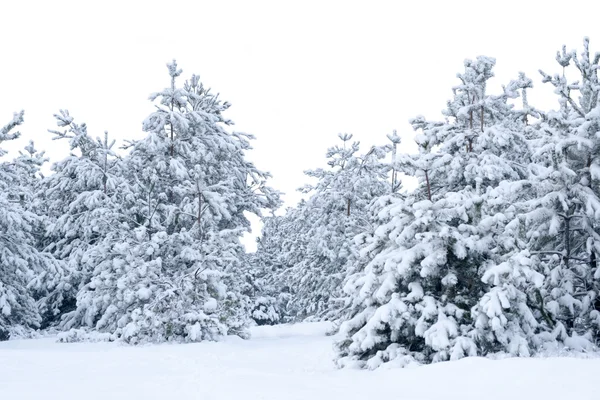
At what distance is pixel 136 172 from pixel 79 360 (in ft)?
44.3

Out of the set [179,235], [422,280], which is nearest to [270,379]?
[422,280]

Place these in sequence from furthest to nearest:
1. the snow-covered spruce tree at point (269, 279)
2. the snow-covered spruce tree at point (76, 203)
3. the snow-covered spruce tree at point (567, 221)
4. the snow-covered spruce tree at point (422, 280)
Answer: the snow-covered spruce tree at point (269, 279), the snow-covered spruce tree at point (76, 203), the snow-covered spruce tree at point (567, 221), the snow-covered spruce tree at point (422, 280)

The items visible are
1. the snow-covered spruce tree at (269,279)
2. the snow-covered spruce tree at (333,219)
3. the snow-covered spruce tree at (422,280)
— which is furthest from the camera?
the snow-covered spruce tree at (269,279)

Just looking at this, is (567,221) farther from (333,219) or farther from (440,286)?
(333,219)

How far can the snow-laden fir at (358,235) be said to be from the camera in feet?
38.3

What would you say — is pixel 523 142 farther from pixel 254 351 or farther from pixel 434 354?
pixel 254 351

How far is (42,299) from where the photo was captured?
79.6ft

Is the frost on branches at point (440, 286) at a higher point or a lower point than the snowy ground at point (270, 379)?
higher

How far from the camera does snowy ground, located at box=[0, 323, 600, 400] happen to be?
7961 millimetres

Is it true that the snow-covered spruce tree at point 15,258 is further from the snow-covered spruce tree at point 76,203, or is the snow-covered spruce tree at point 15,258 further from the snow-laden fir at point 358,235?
the snow-covered spruce tree at point 76,203

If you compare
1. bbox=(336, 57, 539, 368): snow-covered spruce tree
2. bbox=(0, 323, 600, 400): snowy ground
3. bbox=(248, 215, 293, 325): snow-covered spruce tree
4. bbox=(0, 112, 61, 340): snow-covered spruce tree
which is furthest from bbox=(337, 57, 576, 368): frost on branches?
bbox=(248, 215, 293, 325): snow-covered spruce tree

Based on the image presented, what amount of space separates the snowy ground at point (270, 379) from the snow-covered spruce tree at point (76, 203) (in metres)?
10.6

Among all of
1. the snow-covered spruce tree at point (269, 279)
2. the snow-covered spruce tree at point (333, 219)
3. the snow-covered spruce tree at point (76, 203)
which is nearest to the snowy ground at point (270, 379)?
the snow-covered spruce tree at point (76, 203)

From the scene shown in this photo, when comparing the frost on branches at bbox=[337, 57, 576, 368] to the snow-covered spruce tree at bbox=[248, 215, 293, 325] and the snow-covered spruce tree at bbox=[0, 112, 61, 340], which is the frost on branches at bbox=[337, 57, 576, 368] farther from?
the snow-covered spruce tree at bbox=[248, 215, 293, 325]
